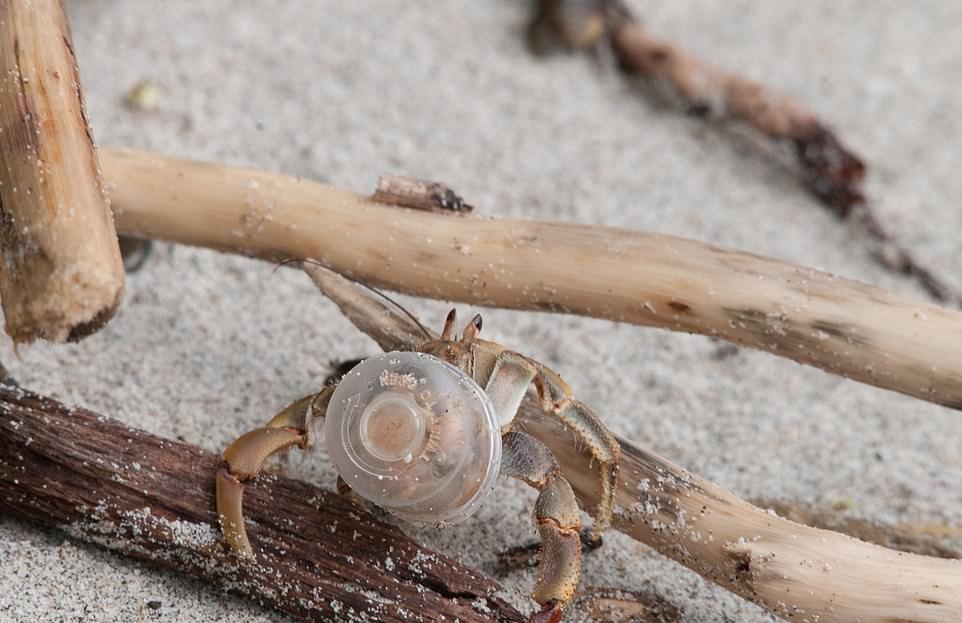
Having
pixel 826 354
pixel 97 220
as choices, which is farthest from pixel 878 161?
pixel 97 220

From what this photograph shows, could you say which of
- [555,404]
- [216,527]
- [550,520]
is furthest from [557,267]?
[216,527]

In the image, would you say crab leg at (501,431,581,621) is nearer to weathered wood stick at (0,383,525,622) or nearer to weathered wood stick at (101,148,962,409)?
weathered wood stick at (0,383,525,622)

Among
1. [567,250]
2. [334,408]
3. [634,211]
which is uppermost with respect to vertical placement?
[634,211]

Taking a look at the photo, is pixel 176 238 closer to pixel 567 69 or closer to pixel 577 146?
pixel 577 146

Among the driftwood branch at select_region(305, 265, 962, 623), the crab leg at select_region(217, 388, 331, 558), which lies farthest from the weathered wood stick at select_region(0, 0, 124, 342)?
the driftwood branch at select_region(305, 265, 962, 623)

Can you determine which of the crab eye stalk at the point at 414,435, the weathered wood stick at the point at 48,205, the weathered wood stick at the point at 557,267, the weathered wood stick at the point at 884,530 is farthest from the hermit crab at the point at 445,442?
the weathered wood stick at the point at 884,530

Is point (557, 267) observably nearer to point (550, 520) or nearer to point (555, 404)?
point (555, 404)

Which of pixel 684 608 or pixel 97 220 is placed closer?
pixel 97 220
